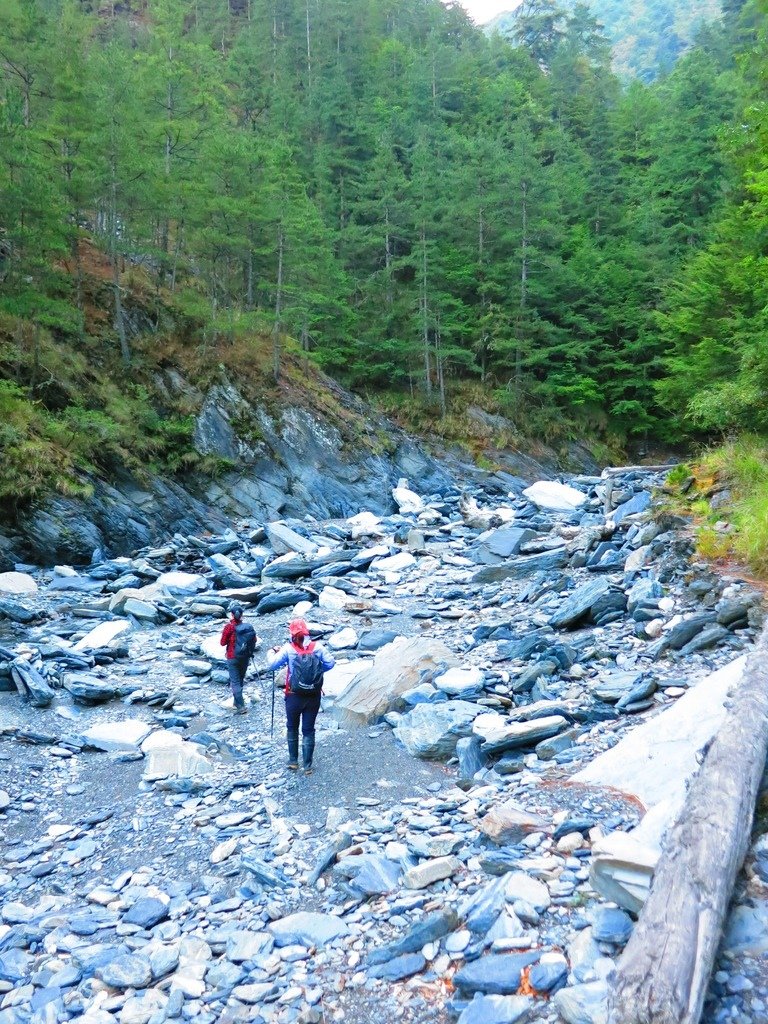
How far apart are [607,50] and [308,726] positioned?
2829 inches

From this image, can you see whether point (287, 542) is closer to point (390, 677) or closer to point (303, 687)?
point (390, 677)

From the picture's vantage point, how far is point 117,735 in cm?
799

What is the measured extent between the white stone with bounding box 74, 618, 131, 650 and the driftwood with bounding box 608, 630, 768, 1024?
9681 mm

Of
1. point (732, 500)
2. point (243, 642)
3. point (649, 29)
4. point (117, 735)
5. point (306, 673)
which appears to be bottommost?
point (117, 735)

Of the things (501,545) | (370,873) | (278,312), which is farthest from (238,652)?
(278,312)

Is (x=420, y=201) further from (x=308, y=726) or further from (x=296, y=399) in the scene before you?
(x=308, y=726)

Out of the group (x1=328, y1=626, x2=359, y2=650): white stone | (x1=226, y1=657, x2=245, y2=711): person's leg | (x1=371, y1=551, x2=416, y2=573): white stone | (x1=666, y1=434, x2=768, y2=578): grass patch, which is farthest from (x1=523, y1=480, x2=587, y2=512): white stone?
(x1=226, y1=657, x2=245, y2=711): person's leg

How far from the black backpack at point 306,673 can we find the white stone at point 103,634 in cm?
557

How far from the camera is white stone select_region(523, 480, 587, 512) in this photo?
23.2 metres

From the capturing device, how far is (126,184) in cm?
2372

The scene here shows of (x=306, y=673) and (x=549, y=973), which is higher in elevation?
(x=549, y=973)

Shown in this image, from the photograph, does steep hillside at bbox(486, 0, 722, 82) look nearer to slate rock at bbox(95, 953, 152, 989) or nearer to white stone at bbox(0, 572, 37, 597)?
white stone at bbox(0, 572, 37, 597)

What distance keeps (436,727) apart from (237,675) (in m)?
3.17

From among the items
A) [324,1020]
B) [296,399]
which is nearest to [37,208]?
[296,399]
